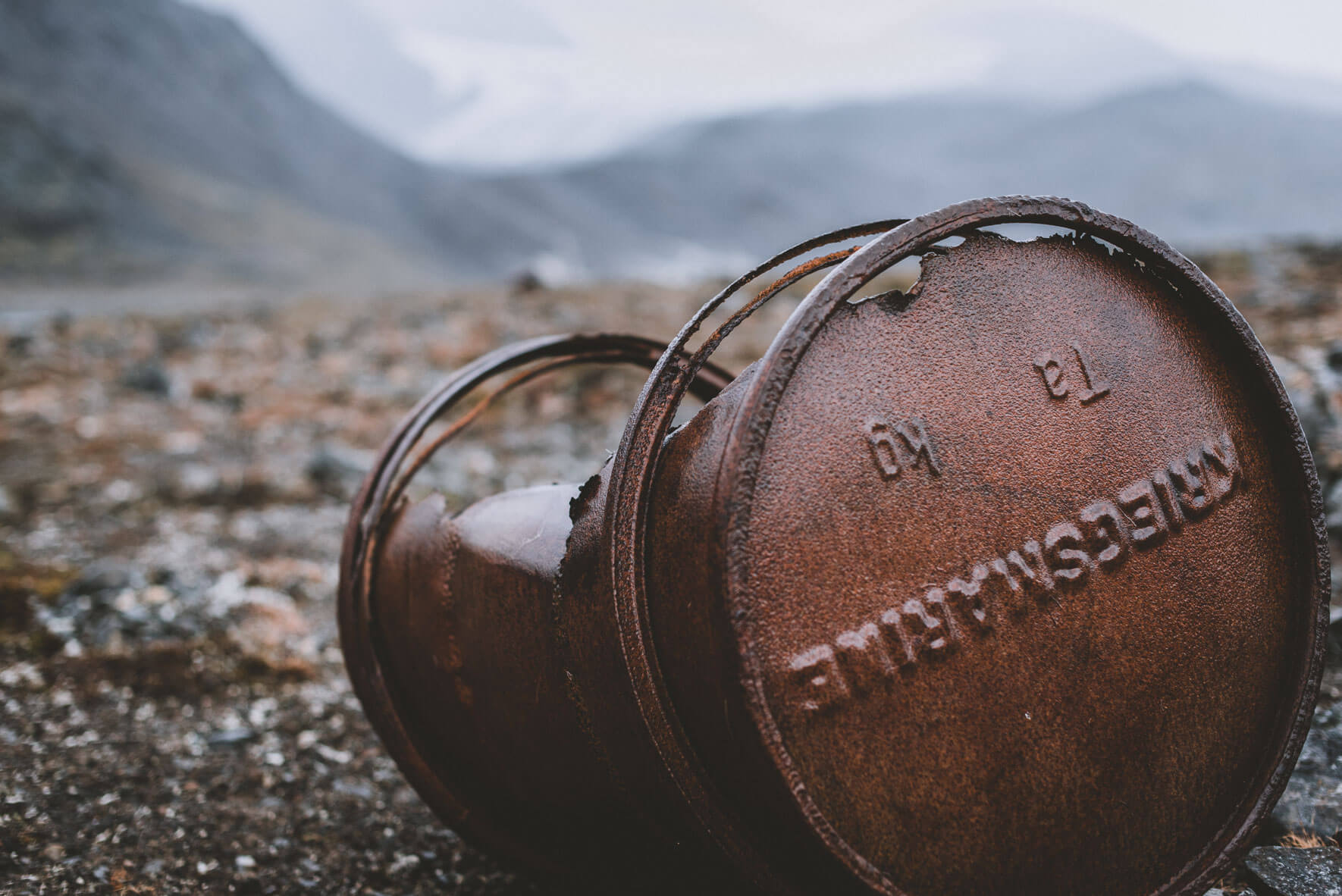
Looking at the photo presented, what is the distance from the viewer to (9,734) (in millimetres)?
2127

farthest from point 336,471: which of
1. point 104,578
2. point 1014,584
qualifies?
point 1014,584

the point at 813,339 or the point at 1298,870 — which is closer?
the point at 813,339

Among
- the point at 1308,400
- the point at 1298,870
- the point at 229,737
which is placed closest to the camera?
the point at 1298,870

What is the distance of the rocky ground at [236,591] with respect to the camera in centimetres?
177

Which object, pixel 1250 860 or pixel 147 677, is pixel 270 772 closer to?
pixel 147 677

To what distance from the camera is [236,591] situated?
3.07 m

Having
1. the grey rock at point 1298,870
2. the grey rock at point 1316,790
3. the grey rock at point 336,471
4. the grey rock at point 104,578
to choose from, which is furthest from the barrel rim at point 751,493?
the grey rock at point 336,471

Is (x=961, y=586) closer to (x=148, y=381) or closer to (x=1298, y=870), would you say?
(x=1298, y=870)

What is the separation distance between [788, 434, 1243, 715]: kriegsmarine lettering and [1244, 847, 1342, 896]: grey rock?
2.37ft

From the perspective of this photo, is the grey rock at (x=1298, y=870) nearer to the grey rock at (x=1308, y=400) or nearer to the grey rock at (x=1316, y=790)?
the grey rock at (x=1316, y=790)

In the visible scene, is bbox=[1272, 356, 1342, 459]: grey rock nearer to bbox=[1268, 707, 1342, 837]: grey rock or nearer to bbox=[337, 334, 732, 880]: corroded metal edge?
bbox=[1268, 707, 1342, 837]: grey rock

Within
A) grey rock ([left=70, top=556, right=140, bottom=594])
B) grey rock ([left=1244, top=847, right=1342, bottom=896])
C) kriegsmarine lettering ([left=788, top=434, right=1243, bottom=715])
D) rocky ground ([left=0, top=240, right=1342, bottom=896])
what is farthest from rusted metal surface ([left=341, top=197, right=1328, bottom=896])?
grey rock ([left=70, top=556, right=140, bottom=594])

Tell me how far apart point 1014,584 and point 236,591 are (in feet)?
9.21

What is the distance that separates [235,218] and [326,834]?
988 inches
